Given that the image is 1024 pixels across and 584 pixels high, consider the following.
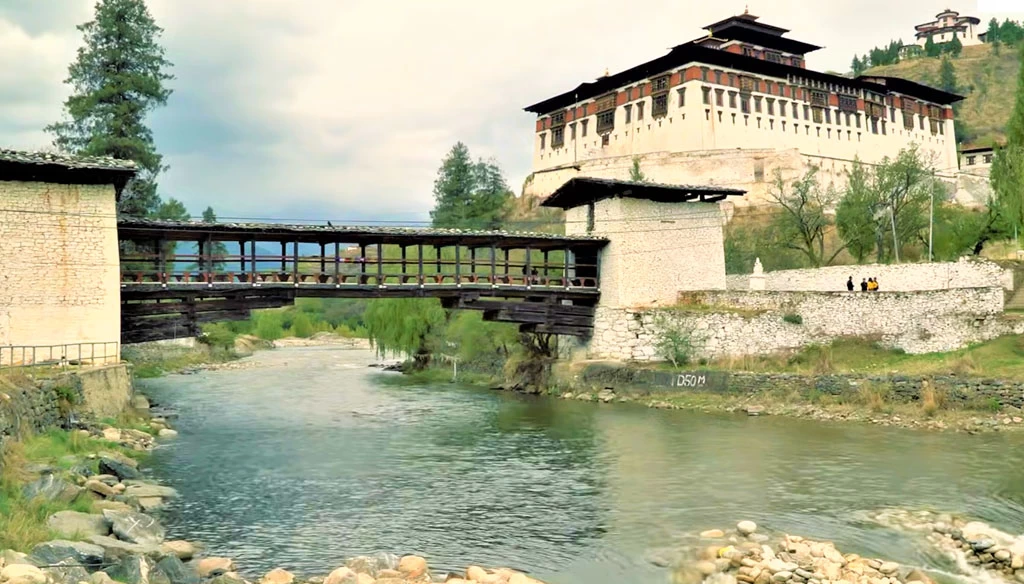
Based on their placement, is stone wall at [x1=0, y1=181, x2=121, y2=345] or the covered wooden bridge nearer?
stone wall at [x1=0, y1=181, x2=121, y2=345]

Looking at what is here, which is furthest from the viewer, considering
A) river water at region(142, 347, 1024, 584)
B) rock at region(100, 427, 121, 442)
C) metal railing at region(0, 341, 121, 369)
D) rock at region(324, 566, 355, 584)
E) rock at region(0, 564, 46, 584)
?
metal railing at region(0, 341, 121, 369)

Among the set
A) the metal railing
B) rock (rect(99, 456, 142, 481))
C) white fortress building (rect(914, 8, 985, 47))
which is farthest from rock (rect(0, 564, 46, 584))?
white fortress building (rect(914, 8, 985, 47))

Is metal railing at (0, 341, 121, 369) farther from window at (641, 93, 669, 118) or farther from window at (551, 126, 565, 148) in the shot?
window at (551, 126, 565, 148)

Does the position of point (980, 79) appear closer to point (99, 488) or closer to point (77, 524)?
point (99, 488)

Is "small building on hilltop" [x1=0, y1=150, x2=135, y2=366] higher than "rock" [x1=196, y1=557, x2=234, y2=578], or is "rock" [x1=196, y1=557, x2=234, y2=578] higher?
"small building on hilltop" [x1=0, y1=150, x2=135, y2=366]

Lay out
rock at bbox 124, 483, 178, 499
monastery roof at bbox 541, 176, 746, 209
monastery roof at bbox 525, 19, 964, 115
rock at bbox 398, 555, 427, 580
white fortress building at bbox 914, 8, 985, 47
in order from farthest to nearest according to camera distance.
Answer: white fortress building at bbox 914, 8, 985, 47
monastery roof at bbox 525, 19, 964, 115
monastery roof at bbox 541, 176, 746, 209
rock at bbox 124, 483, 178, 499
rock at bbox 398, 555, 427, 580

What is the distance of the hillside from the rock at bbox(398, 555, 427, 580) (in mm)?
109878

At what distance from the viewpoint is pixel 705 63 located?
2504 inches

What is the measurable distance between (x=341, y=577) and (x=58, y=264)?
53.2 feet

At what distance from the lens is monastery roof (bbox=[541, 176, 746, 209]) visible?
106 feet

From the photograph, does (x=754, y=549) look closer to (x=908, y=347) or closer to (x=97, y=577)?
(x=97, y=577)

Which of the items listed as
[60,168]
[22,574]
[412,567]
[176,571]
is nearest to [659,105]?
[60,168]

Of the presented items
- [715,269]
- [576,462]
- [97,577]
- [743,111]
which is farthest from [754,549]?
[743,111]

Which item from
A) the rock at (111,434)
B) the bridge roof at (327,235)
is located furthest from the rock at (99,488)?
the bridge roof at (327,235)
